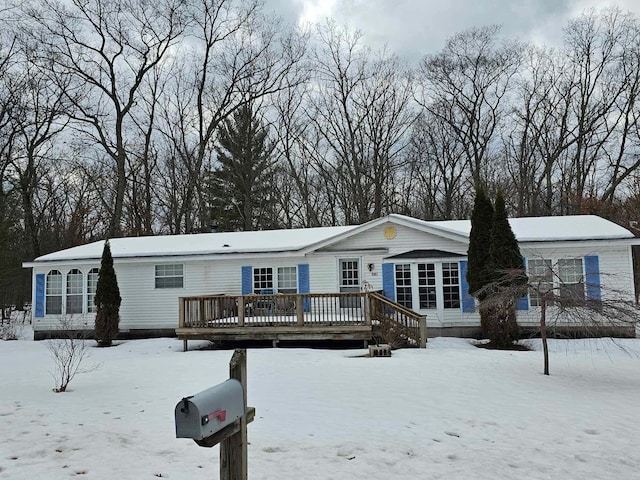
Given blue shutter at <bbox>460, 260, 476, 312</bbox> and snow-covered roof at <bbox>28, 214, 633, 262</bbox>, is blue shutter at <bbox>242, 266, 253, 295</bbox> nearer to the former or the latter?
snow-covered roof at <bbox>28, 214, 633, 262</bbox>

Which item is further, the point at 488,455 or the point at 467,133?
the point at 467,133

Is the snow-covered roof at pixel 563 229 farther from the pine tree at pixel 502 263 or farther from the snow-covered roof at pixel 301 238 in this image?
the pine tree at pixel 502 263

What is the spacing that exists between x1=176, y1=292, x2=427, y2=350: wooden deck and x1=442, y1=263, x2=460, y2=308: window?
1994mm

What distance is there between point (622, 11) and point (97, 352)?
30.4 metres

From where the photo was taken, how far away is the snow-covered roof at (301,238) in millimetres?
15070

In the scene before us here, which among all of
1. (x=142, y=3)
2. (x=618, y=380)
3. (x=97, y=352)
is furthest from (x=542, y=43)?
(x=97, y=352)

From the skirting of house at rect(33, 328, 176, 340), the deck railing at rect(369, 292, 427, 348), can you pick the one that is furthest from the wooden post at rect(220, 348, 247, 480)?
A: the skirting of house at rect(33, 328, 176, 340)

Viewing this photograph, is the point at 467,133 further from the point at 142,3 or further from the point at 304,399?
the point at 304,399

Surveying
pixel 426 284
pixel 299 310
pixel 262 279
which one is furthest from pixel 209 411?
pixel 262 279

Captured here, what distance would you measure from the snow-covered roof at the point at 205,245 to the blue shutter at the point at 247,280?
Answer: 2.37ft

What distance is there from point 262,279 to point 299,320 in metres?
3.51

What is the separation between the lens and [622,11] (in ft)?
87.8

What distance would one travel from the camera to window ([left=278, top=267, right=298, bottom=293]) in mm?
16406

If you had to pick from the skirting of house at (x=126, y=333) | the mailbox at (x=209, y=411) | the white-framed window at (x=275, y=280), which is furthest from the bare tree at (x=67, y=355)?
the mailbox at (x=209, y=411)
